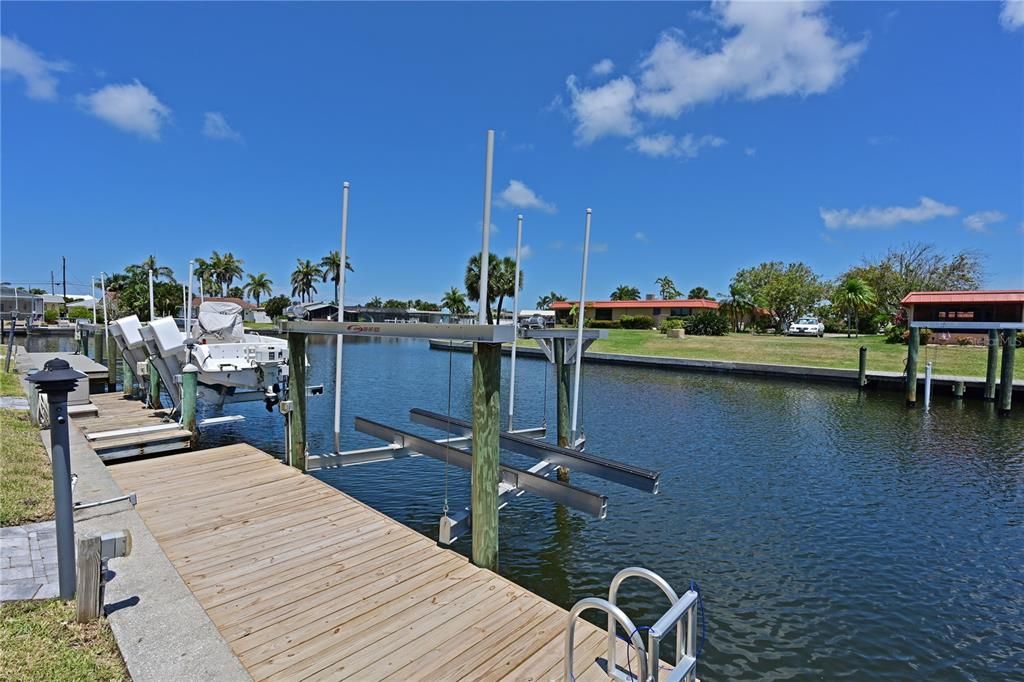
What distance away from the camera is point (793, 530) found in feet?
26.7

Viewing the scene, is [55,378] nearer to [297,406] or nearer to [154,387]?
[297,406]

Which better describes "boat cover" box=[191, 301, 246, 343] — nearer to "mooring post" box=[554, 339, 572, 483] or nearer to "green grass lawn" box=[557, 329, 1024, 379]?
"mooring post" box=[554, 339, 572, 483]

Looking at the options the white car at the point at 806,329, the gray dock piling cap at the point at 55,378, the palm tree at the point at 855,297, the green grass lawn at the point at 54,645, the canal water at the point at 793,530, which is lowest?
the canal water at the point at 793,530

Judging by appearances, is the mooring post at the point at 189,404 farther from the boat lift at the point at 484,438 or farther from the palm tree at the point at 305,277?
the palm tree at the point at 305,277

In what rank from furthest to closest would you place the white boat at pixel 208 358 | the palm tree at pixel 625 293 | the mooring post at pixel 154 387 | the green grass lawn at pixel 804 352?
the palm tree at pixel 625 293
the green grass lawn at pixel 804 352
the mooring post at pixel 154 387
the white boat at pixel 208 358

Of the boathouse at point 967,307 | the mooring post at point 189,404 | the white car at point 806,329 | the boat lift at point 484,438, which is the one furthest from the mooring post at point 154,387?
the white car at point 806,329

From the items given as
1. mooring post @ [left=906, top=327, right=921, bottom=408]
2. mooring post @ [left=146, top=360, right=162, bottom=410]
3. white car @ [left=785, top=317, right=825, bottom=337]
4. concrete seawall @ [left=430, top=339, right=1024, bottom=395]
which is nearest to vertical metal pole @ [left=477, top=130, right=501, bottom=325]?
mooring post @ [left=146, top=360, right=162, bottom=410]

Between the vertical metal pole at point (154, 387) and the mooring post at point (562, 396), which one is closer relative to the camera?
the mooring post at point (562, 396)

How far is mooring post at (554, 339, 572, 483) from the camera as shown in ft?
32.6

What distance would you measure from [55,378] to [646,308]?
59.9 meters

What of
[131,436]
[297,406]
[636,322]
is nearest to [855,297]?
[636,322]

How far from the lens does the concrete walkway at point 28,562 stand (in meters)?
4.14

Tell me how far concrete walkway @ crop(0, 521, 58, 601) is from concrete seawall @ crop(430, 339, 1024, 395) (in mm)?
18969

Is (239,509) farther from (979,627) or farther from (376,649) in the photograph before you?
(979,627)
